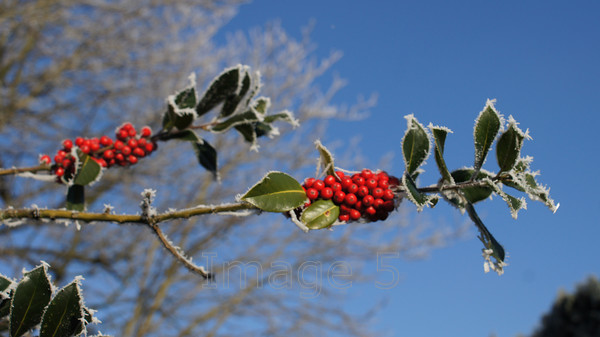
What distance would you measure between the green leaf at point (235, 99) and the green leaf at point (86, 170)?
0.44 meters

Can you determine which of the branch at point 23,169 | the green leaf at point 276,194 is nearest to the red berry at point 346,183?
the green leaf at point 276,194

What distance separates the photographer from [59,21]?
6582 mm

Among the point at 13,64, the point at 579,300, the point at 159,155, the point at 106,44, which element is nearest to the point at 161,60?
the point at 106,44

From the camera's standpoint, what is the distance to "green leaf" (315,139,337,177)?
1.09 m

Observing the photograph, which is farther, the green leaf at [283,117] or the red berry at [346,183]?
the green leaf at [283,117]

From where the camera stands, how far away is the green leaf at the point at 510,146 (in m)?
0.97

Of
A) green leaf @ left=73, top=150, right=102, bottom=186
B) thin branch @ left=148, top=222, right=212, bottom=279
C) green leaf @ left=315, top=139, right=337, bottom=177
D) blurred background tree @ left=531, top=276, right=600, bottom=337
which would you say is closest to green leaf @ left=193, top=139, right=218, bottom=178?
green leaf @ left=73, top=150, right=102, bottom=186

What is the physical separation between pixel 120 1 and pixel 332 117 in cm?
408

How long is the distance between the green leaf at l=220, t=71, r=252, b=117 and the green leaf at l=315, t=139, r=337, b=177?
1.93ft

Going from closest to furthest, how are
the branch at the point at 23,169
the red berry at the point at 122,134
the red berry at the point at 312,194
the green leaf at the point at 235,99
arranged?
the red berry at the point at 312,194
the branch at the point at 23,169
the green leaf at the point at 235,99
the red berry at the point at 122,134

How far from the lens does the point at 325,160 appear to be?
112 centimetres

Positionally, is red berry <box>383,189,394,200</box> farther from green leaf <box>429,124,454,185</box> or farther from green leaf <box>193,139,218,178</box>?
green leaf <box>193,139,218,178</box>

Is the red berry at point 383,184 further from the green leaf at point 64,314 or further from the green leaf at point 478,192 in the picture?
the green leaf at point 64,314

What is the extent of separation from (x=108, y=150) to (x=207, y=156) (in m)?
0.34
